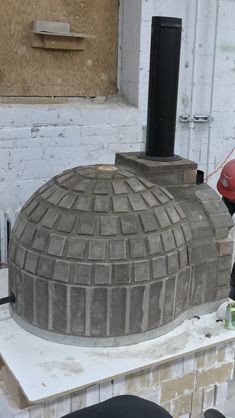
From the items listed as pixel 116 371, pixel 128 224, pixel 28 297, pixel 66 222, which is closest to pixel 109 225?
pixel 128 224

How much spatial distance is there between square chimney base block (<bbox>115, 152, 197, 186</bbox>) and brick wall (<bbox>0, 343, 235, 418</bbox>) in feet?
2.77

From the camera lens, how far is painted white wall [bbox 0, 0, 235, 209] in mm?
3375

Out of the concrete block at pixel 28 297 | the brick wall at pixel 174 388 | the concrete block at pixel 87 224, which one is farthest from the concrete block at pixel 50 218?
the brick wall at pixel 174 388

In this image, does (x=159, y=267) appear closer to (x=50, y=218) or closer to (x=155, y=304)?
(x=155, y=304)

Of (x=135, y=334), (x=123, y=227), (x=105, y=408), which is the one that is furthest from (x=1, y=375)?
(x=105, y=408)

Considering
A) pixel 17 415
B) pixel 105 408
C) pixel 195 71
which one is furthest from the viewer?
pixel 195 71

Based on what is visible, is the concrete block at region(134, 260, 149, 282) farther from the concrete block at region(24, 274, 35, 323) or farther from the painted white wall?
the painted white wall

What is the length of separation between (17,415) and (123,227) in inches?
34.9

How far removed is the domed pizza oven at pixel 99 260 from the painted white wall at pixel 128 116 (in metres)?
1.19

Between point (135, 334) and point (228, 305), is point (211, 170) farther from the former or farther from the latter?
point (135, 334)

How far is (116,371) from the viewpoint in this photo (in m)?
1.98

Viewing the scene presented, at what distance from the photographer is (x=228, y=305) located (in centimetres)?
237

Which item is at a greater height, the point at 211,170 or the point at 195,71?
the point at 195,71

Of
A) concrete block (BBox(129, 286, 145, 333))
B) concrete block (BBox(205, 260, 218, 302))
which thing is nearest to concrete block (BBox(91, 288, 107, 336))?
concrete block (BBox(129, 286, 145, 333))
